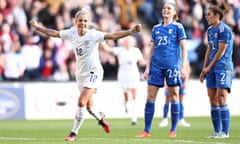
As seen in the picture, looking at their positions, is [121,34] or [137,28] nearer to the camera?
[137,28]

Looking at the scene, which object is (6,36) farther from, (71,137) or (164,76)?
(71,137)

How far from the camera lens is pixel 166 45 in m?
15.3

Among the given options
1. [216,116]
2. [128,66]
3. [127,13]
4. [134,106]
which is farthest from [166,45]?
[127,13]

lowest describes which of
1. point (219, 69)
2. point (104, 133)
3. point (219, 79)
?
point (104, 133)

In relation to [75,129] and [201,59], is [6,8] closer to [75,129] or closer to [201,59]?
[201,59]

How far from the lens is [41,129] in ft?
61.5

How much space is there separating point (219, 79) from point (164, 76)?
1.17 m

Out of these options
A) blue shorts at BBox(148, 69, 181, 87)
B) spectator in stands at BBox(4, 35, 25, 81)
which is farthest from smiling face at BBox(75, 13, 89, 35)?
spectator in stands at BBox(4, 35, 25, 81)

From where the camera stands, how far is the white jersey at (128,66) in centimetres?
2198

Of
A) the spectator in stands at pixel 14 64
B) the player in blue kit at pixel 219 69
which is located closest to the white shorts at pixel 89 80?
the player in blue kit at pixel 219 69

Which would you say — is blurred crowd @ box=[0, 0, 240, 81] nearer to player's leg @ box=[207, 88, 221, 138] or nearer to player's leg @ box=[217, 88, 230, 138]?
player's leg @ box=[207, 88, 221, 138]

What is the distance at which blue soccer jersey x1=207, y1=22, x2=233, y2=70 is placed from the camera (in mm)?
14586

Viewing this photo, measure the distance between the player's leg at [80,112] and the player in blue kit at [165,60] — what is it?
4.06ft

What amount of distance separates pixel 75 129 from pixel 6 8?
36.8ft
